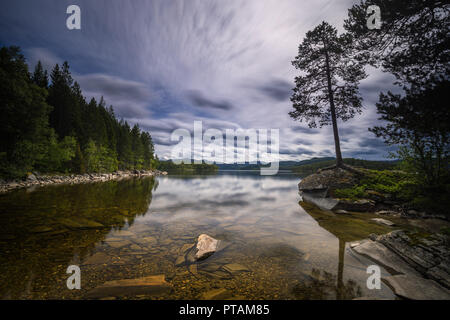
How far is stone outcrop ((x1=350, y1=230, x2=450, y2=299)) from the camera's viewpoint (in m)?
3.28

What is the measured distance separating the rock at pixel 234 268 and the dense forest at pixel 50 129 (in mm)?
28866

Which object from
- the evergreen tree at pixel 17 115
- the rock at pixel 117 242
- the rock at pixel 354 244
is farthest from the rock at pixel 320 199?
the evergreen tree at pixel 17 115

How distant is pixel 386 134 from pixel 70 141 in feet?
158

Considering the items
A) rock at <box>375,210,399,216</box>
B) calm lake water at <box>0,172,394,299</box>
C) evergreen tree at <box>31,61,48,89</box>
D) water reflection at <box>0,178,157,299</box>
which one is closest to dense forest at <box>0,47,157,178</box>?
evergreen tree at <box>31,61,48,89</box>

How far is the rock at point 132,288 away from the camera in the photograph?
3.16m

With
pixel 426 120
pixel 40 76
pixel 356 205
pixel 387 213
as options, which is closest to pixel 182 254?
pixel 426 120

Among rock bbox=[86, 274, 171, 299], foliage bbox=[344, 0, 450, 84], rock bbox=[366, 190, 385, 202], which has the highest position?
foliage bbox=[344, 0, 450, 84]

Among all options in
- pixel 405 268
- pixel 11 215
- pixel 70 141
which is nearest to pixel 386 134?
pixel 405 268

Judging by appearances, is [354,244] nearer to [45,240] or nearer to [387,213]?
[387,213]

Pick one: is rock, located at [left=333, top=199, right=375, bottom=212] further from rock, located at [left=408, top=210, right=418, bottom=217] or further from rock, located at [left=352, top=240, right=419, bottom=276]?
rock, located at [left=352, top=240, right=419, bottom=276]

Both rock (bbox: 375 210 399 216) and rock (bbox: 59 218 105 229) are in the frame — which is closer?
rock (bbox: 59 218 105 229)

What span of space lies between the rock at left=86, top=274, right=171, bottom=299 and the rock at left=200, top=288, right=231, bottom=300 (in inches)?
30.1

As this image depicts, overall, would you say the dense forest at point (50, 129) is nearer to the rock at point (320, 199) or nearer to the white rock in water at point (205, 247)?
the white rock in water at point (205, 247)

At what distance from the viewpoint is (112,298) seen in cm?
306
